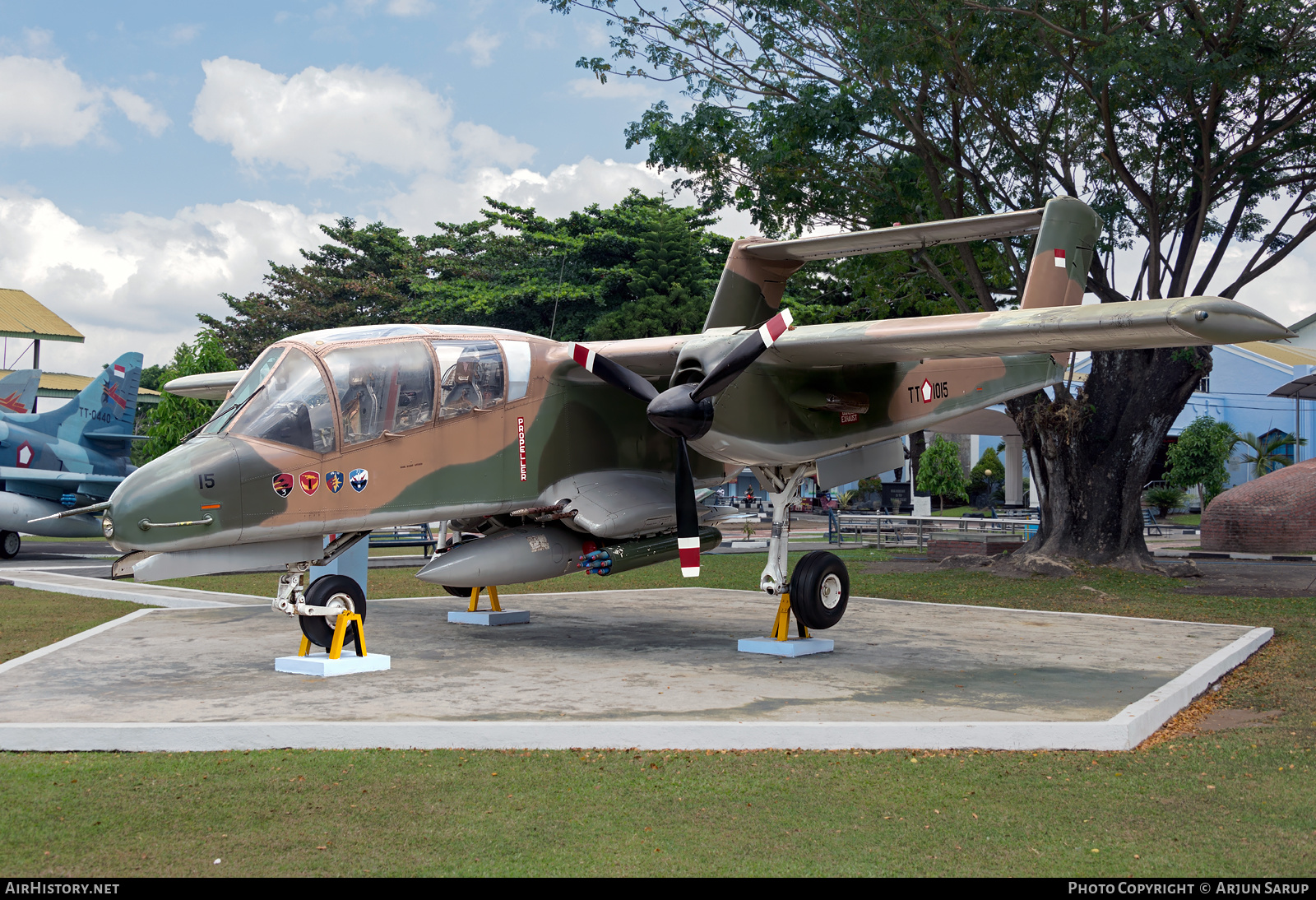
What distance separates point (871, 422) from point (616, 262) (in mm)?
32001

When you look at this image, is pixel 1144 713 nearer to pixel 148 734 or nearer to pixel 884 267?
pixel 148 734

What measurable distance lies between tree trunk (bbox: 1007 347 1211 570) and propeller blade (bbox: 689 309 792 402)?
12.5 m

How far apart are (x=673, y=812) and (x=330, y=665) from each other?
17.6 ft

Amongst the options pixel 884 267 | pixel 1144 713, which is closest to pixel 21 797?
pixel 1144 713

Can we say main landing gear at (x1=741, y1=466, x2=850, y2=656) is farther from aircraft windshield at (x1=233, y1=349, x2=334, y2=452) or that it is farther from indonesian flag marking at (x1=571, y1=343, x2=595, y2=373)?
aircraft windshield at (x1=233, y1=349, x2=334, y2=452)

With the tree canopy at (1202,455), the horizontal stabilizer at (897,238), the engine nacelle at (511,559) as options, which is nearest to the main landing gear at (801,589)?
the engine nacelle at (511,559)

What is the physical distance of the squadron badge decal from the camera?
9797 millimetres

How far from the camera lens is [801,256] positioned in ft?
41.1

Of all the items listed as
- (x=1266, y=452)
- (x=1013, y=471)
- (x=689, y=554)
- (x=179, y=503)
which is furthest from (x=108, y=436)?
(x=1266, y=452)

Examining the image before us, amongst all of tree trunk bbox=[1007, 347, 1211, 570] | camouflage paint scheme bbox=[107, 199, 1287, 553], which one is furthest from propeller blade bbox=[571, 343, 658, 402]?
tree trunk bbox=[1007, 347, 1211, 570]

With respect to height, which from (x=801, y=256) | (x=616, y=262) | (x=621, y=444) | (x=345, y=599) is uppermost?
(x=616, y=262)

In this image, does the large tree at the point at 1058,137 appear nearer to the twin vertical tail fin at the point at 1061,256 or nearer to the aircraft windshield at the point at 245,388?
the twin vertical tail fin at the point at 1061,256

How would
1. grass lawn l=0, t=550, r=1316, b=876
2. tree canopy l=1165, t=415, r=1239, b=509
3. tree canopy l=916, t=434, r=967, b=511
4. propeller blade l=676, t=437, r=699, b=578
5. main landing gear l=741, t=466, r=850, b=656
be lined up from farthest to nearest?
tree canopy l=916, t=434, r=967, b=511 → tree canopy l=1165, t=415, r=1239, b=509 → main landing gear l=741, t=466, r=850, b=656 → propeller blade l=676, t=437, r=699, b=578 → grass lawn l=0, t=550, r=1316, b=876

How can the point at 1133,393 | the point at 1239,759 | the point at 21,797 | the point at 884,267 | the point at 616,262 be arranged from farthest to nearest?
1. the point at 616,262
2. the point at 884,267
3. the point at 1133,393
4. the point at 1239,759
5. the point at 21,797
